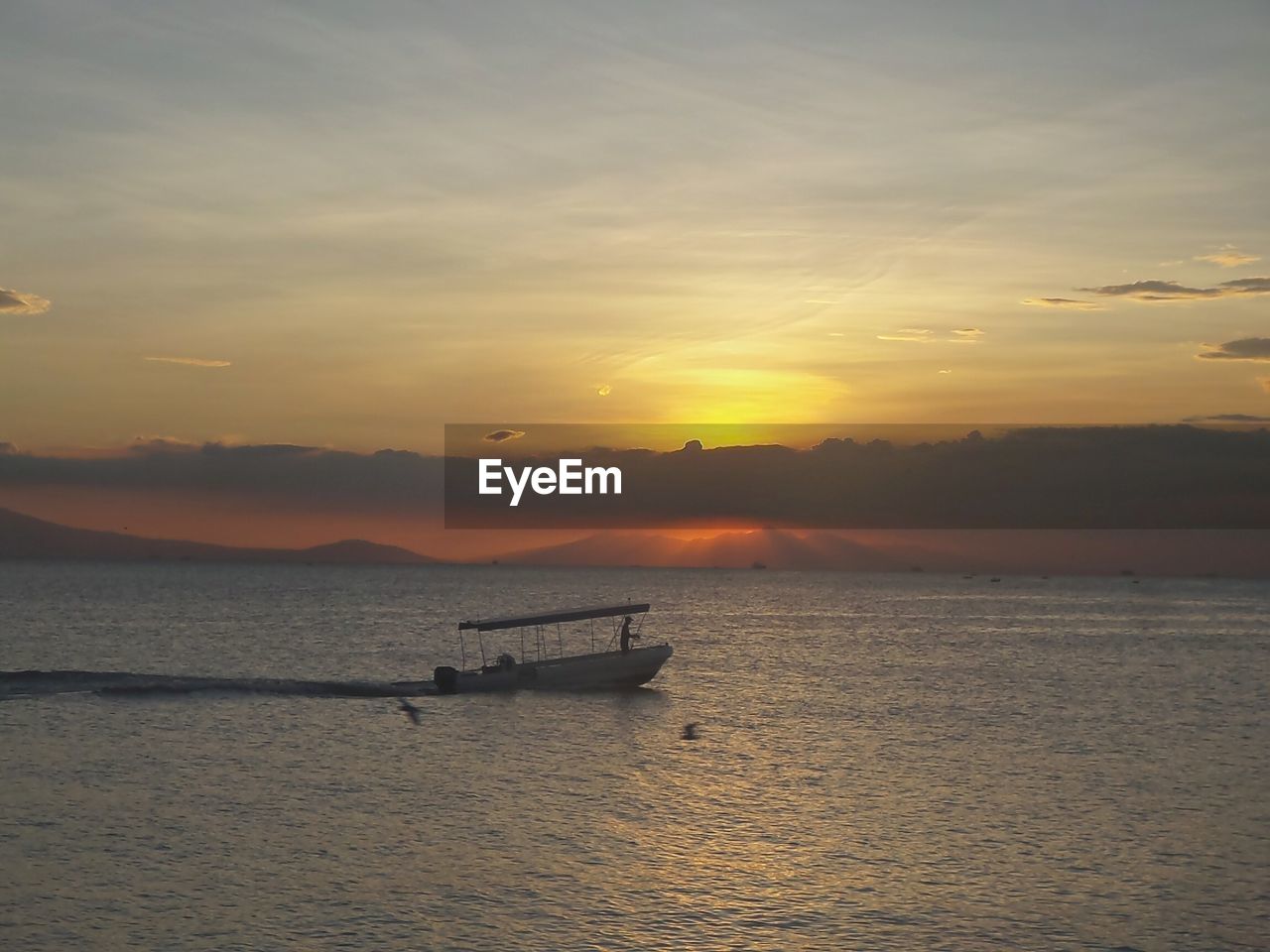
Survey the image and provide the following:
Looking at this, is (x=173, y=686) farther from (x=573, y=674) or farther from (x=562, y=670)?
(x=573, y=674)

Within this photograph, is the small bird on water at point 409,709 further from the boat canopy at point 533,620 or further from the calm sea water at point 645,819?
the boat canopy at point 533,620

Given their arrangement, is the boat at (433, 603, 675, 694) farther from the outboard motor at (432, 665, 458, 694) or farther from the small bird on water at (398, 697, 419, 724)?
the small bird on water at (398, 697, 419, 724)

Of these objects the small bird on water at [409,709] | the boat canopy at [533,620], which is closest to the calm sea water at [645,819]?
the small bird on water at [409,709]

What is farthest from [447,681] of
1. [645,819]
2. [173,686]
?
[645,819]

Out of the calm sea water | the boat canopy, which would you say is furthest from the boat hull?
the boat canopy

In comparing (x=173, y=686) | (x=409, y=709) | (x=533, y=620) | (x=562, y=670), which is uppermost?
(x=533, y=620)

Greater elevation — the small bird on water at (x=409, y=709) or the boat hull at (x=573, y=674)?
the boat hull at (x=573, y=674)
